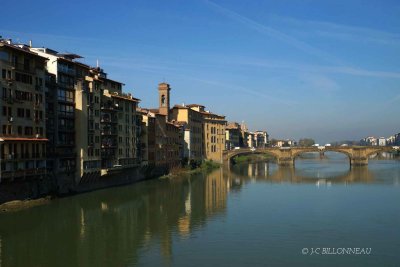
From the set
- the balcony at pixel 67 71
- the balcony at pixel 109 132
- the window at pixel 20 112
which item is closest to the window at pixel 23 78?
the window at pixel 20 112

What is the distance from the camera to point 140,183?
6231cm

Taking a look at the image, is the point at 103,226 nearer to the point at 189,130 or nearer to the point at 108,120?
the point at 108,120

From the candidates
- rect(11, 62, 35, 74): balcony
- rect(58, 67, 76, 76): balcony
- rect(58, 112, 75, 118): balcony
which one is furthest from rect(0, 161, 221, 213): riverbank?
rect(58, 67, 76, 76): balcony

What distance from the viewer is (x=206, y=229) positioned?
1281 inches

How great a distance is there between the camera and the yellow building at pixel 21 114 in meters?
37.5

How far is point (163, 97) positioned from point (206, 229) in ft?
192

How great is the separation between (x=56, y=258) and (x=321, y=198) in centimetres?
3206

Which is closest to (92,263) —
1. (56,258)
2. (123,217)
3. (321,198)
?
(56,258)

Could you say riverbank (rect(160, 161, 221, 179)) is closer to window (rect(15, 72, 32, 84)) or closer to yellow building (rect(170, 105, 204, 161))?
yellow building (rect(170, 105, 204, 161))

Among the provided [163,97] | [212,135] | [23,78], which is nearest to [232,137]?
[212,135]

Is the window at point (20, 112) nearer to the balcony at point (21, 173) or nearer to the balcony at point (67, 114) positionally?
the balcony at point (21, 173)

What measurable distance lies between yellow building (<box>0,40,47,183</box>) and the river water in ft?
13.4

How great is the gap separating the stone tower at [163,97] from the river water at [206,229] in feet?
120

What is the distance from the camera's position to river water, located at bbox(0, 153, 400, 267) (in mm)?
25047
